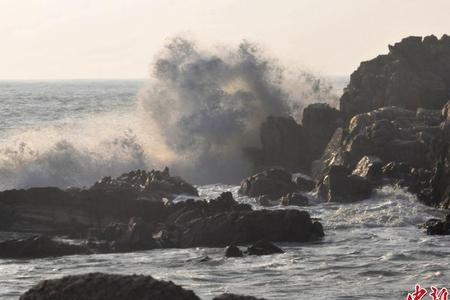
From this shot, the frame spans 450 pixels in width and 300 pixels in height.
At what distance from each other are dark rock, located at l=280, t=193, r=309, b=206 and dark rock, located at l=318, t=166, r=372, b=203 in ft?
3.31

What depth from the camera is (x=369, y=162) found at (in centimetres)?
4028

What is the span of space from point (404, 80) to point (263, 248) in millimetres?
24019

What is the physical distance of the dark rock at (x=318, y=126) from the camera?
47.7 m

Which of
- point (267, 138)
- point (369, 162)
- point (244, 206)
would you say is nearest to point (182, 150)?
point (267, 138)

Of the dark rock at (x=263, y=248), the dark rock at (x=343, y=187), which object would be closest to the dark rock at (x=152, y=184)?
the dark rock at (x=343, y=187)

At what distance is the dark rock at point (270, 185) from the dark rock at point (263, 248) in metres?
11.0

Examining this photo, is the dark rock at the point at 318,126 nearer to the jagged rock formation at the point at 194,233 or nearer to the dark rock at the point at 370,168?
the dark rock at the point at 370,168

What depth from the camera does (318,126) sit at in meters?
48.2

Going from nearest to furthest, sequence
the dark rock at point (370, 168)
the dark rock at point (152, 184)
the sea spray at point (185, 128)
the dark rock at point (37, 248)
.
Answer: the dark rock at point (37, 248)
the dark rock at point (152, 184)
the dark rock at point (370, 168)
the sea spray at point (185, 128)

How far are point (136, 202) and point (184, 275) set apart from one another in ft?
28.2

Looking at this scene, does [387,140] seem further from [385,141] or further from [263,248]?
[263,248]

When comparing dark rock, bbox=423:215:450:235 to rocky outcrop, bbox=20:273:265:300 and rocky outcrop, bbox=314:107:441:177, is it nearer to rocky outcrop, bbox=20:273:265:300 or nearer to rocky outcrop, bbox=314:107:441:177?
rocky outcrop, bbox=314:107:441:177

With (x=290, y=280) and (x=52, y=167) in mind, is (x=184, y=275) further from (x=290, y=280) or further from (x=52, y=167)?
(x=52, y=167)

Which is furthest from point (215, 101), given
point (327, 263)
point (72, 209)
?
point (327, 263)
